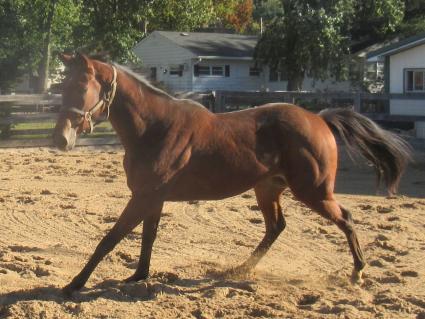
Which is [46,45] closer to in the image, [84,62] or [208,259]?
[208,259]

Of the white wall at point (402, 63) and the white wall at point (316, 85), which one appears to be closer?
the white wall at point (402, 63)

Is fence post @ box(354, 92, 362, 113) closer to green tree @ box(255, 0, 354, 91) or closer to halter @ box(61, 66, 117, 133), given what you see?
green tree @ box(255, 0, 354, 91)

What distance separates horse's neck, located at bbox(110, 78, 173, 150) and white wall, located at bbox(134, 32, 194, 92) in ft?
104

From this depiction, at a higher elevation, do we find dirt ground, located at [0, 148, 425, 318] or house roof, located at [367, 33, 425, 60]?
house roof, located at [367, 33, 425, 60]

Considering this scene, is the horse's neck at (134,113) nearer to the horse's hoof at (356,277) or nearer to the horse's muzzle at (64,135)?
the horse's muzzle at (64,135)

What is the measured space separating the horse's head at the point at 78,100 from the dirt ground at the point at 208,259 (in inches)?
48.2

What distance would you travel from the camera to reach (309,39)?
2909 cm

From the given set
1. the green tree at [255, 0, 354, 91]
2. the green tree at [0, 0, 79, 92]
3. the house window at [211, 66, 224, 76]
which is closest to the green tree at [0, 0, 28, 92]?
the green tree at [0, 0, 79, 92]

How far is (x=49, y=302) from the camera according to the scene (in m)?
5.23

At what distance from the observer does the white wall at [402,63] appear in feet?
76.3

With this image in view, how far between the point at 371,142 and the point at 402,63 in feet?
59.0

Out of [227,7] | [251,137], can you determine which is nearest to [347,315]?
[251,137]

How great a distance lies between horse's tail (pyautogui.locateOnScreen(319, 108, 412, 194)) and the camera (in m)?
6.56

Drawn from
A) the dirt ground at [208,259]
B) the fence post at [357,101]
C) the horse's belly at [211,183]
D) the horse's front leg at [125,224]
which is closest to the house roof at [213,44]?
the fence post at [357,101]
